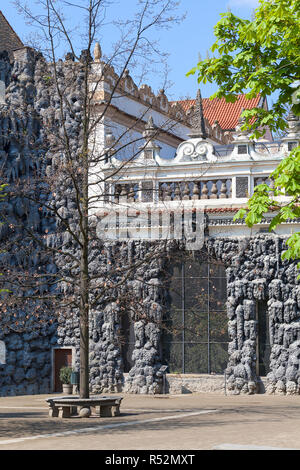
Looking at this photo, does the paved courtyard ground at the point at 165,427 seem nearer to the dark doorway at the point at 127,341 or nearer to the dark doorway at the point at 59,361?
the dark doorway at the point at 127,341

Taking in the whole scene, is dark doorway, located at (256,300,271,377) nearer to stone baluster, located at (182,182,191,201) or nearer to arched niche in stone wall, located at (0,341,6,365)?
stone baluster, located at (182,182,191,201)

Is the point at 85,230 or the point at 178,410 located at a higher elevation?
the point at 85,230

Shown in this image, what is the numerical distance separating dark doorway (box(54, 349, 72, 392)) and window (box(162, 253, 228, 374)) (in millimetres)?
3877

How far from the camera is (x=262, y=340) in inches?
1051

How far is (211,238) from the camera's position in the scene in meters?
27.3

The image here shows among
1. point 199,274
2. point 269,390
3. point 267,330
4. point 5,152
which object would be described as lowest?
point 269,390

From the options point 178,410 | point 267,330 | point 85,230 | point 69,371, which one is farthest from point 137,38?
point 69,371

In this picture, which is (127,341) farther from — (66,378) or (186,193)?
(186,193)

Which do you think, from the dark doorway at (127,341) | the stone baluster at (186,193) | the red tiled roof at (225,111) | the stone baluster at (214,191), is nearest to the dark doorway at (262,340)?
the stone baluster at (214,191)

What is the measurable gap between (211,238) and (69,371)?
6.72m

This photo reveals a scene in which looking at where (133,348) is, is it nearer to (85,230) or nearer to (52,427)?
(85,230)
